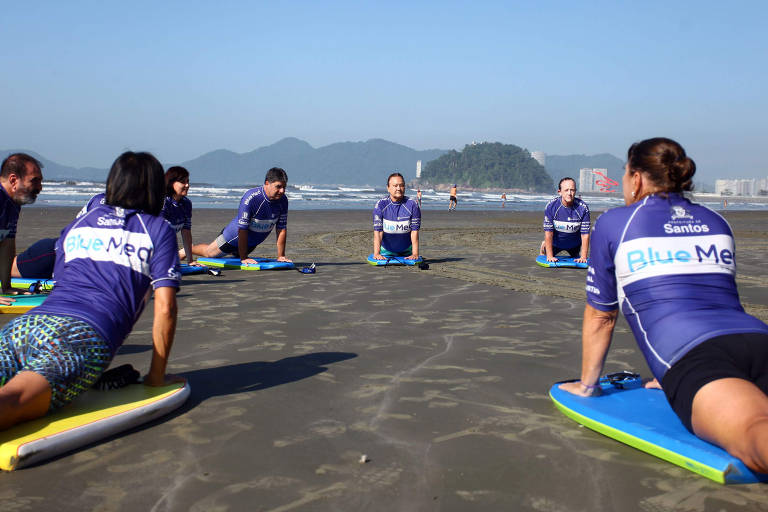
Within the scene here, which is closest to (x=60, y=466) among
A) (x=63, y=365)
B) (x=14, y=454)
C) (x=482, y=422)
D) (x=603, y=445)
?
(x=14, y=454)

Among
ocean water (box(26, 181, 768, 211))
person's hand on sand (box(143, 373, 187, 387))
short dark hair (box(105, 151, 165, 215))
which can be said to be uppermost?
short dark hair (box(105, 151, 165, 215))

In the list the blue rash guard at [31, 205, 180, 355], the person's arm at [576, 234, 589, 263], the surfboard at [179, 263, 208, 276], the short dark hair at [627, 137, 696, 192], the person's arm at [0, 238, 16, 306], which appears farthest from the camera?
the person's arm at [576, 234, 589, 263]

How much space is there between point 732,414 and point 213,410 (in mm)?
2743

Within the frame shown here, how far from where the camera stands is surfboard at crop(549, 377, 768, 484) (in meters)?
2.88

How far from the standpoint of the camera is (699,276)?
3.19 metres

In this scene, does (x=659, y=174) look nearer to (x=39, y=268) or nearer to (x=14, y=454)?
(x=14, y=454)

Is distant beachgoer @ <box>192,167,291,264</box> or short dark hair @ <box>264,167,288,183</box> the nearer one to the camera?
short dark hair @ <box>264,167,288,183</box>

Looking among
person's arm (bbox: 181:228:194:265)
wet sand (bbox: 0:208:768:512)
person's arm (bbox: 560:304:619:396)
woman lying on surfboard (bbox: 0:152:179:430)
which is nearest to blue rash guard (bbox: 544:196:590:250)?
wet sand (bbox: 0:208:768:512)

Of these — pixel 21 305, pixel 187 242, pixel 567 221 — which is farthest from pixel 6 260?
pixel 567 221

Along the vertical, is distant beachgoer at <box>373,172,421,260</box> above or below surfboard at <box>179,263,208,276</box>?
above

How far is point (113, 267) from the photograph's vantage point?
3.66 metres

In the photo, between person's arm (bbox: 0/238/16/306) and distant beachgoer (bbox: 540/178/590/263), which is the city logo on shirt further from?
→ distant beachgoer (bbox: 540/178/590/263)

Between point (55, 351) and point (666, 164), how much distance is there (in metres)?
3.21

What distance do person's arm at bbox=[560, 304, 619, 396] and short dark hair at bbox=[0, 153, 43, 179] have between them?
554 cm
